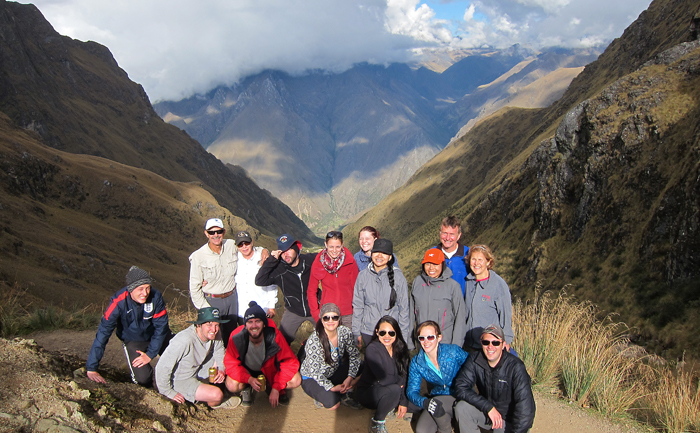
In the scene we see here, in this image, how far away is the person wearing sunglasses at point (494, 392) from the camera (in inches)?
205

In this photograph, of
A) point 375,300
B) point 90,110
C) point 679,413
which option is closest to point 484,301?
point 375,300

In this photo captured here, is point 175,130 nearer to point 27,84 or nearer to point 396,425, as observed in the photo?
point 27,84

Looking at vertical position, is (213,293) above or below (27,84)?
below

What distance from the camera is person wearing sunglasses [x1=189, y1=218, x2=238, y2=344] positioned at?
24.6ft

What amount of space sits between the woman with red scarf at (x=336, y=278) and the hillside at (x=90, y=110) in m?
99.4

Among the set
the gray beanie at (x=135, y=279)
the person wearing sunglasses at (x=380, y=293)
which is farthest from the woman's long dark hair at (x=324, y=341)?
the gray beanie at (x=135, y=279)

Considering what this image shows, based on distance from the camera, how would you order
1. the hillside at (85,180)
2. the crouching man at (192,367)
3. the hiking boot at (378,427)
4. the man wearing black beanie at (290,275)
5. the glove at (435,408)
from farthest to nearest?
the hillside at (85,180) → the man wearing black beanie at (290,275) → the crouching man at (192,367) → the hiking boot at (378,427) → the glove at (435,408)

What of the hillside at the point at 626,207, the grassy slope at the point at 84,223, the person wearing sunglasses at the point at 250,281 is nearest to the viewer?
the person wearing sunglasses at the point at 250,281

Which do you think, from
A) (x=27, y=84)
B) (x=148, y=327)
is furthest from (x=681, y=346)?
(x=27, y=84)

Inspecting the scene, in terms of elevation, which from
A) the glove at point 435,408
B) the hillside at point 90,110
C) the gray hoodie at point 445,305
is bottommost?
the glove at point 435,408

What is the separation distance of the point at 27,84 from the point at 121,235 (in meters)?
69.3

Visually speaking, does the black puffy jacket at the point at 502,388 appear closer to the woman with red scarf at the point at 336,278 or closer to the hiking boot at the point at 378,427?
the hiking boot at the point at 378,427

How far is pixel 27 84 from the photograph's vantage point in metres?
86.7

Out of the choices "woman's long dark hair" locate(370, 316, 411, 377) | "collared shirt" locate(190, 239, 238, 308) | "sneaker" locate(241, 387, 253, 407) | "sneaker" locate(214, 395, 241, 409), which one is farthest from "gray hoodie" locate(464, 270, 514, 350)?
"collared shirt" locate(190, 239, 238, 308)
